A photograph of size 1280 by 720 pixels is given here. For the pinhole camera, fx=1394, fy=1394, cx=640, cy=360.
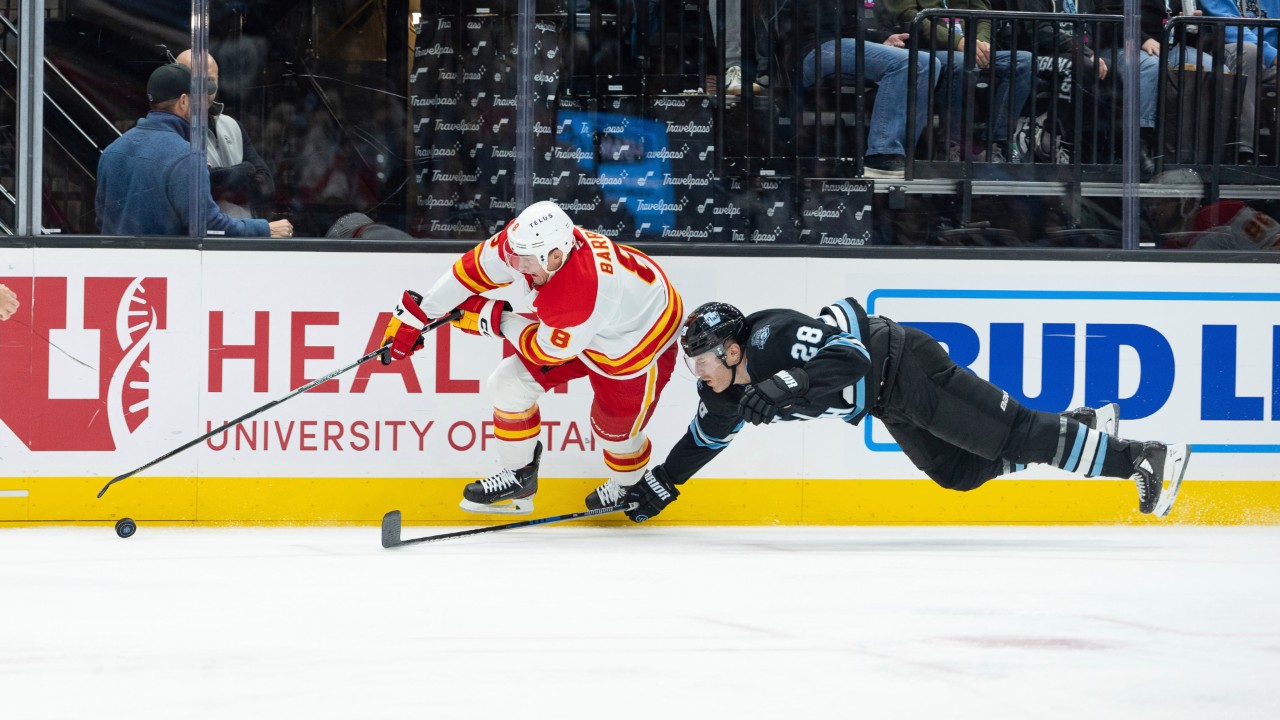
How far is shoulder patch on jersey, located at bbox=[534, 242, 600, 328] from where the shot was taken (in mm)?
4465

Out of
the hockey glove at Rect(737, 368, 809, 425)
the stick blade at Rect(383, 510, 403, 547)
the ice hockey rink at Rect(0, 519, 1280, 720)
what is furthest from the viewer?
the stick blade at Rect(383, 510, 403, 547)

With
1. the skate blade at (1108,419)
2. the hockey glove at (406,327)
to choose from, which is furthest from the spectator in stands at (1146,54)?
the hockey glove at (406,327)

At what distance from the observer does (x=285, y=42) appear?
4.92 meters

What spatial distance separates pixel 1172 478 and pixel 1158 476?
7 cm

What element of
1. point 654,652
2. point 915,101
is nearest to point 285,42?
point 915,101

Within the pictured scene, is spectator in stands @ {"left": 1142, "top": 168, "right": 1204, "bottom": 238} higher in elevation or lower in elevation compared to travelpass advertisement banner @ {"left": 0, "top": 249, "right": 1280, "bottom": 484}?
higher

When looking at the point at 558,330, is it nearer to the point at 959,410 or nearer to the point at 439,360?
the point at 439,360

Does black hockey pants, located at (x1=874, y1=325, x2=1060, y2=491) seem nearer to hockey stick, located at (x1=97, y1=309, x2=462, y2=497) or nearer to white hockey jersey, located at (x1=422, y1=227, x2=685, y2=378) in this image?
white hockey jersey, located at (x1=422, y1=227, x2=685, y2=378)

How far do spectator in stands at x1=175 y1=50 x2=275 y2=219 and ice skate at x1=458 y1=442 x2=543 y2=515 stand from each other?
4.16 ft

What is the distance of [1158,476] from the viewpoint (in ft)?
15.0

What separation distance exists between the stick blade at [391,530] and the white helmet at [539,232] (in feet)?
3.02

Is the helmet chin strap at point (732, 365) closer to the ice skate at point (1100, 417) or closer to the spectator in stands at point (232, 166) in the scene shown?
the ice skate at point (1100, 417)

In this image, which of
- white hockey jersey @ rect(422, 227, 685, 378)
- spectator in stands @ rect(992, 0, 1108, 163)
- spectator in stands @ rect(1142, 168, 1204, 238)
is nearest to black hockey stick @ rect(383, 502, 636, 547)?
white hockey jersey @ rect(422, 227, 685, 378)

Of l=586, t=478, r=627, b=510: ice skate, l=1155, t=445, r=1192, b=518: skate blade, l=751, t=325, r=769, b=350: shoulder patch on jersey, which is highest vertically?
l=751, t=325, r=769, b=350: shoulder patch on jersey
